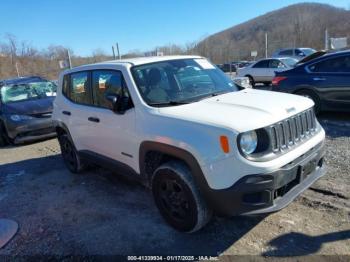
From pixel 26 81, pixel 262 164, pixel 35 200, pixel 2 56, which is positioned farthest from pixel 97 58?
pixel 262 164

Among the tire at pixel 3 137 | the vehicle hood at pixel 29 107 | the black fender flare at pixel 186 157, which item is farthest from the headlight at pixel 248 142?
the tire at pixel 3 137

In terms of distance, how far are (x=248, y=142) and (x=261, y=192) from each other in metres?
0.44

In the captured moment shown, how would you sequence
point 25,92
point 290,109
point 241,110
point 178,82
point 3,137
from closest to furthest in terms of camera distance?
point 241,110, point 290,109, point 178,82, point 3,137, point 25,92

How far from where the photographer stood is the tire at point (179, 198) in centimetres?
311

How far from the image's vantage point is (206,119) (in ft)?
9.71

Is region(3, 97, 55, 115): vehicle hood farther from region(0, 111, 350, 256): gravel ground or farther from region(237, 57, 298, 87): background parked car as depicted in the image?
→ region(237, 57, 298, 87): background parked car

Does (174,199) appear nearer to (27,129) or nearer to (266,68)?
(27,129)

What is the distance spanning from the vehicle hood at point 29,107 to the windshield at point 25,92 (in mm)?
266

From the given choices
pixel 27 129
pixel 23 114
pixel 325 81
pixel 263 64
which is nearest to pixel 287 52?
pixel 263 64

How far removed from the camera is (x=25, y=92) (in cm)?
902

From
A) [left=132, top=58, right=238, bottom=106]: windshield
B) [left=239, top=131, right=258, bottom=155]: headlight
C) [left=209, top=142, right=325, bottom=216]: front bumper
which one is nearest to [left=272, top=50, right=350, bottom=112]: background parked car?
[left=132, top=58, right=238, bottom=106]: windshield

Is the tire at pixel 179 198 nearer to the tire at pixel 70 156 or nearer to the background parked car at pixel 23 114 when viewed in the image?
the tire at pixel 70 156

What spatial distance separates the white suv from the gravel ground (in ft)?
0.97

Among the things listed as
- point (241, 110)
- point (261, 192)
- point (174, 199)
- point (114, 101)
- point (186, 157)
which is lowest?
point (174, 199)
